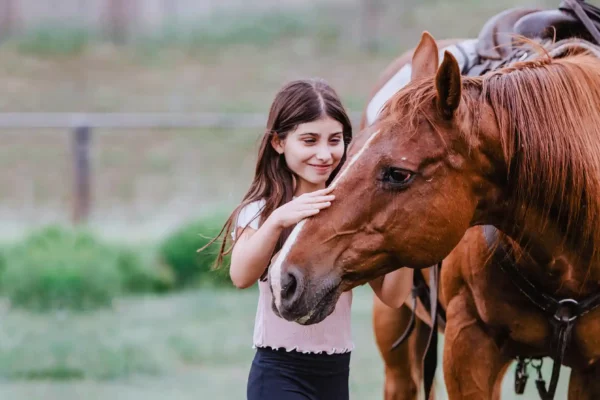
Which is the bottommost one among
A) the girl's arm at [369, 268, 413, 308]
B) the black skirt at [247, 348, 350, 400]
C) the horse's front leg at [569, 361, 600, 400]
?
the horse's front leg at [569, 361, 600, 400]

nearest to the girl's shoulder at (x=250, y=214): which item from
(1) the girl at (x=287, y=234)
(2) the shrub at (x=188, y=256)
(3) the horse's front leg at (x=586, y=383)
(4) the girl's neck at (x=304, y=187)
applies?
(1) the girl at (x=287, y=234)

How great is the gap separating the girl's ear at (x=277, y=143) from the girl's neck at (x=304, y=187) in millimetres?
100

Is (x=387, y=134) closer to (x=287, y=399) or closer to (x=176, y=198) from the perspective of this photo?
(x=287, y=399)

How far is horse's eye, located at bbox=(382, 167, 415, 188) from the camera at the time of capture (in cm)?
237

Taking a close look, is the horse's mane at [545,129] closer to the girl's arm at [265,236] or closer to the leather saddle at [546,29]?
the girl's arm at [265,236]

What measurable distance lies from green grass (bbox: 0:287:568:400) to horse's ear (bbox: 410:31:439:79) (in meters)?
3.03

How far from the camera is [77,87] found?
505 inches

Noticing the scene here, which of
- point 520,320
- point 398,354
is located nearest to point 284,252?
point 520,320

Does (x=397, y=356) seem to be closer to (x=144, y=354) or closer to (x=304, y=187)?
(x=304, y=187)

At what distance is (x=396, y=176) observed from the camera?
93.4 inches

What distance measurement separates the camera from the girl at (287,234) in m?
2.69

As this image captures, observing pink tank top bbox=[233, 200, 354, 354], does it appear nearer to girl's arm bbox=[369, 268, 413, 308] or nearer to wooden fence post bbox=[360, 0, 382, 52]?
girl's arm bbox=[369, 268, 413, 308]

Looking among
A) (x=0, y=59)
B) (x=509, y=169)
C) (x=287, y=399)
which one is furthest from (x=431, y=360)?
(x=0, y=59)

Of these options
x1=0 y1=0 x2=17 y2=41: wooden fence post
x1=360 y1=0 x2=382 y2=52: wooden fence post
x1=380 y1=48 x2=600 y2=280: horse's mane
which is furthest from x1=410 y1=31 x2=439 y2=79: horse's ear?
x1=0 y1=0 x2=17 y2=41: wooden fence post
